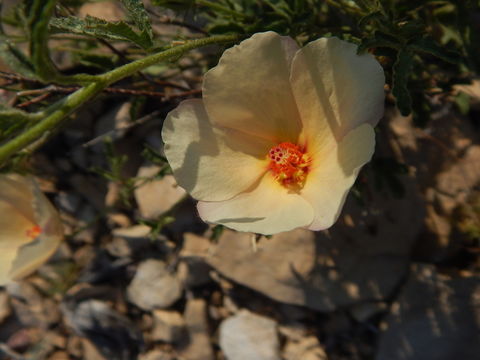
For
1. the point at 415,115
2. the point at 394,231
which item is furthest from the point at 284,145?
the point at 394,231

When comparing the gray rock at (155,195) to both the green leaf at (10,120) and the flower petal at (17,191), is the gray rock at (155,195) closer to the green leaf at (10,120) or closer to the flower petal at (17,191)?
the flower petal at (17,191)

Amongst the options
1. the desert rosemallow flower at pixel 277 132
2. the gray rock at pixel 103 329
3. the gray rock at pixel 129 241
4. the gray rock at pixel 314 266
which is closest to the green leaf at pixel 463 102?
the gray rock at pixel 314 266

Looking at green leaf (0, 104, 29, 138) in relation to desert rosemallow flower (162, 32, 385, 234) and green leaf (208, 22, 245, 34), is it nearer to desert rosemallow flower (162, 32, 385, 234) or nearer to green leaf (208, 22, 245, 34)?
desert rosemallow flower (162, 32, 385, 234)

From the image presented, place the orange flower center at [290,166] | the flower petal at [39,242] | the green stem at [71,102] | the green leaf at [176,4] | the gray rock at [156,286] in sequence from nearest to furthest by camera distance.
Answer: the green stem at [71,102]
the orange flower center at [290,166]
the green leaf at [176,4]
the flower petal at [39,242]
the gray rock at [156,286]

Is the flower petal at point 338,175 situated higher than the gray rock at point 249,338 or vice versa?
the flower petal at point 338,175

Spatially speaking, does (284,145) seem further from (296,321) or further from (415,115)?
(296,321)

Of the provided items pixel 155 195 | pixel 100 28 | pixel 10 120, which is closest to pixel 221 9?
pixel 100 28
